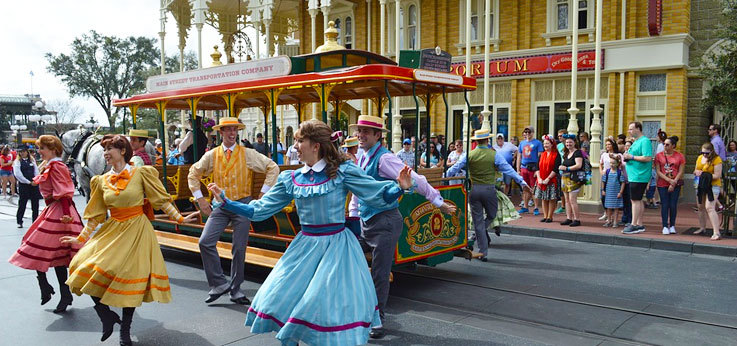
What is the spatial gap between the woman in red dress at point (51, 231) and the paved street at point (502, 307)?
0.50 metres

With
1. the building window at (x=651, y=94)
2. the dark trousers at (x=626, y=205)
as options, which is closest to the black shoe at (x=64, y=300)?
the dark trousers at (x=626, y=205)

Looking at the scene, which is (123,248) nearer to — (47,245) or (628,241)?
(47,245)

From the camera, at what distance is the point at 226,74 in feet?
25.9

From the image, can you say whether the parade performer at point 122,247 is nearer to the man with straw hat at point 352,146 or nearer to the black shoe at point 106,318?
the black shoe at point 106,318

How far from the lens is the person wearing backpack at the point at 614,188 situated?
1048 cm

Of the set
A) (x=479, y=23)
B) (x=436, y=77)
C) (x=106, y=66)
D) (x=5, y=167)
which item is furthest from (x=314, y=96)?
(x=106, y=66)

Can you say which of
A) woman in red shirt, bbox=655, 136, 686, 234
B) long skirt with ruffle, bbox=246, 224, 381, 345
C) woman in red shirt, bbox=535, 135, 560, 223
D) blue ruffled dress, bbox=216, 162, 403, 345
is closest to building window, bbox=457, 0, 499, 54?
woman in red shirt, bbox=535, 135, 560, 223

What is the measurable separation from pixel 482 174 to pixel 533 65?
10123mm

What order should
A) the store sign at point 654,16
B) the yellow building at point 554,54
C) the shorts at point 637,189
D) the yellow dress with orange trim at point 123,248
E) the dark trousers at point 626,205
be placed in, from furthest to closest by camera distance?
the yellow building at point 554,54 < the store sign at point 654,16 < the dark trousers at point 626,205 < the shorts at point 637,189 < the yellow dress with orange trim at point 123,248

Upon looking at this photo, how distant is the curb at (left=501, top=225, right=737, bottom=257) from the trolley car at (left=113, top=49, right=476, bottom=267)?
3.65 metres

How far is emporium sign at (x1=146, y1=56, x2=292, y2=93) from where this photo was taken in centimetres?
728

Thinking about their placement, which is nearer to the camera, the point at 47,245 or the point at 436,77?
the point at 47,245

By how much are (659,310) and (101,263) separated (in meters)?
5.20

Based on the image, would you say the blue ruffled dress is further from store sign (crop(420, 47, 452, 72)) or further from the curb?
the curb
